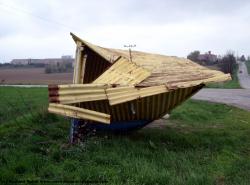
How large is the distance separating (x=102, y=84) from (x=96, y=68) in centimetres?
389

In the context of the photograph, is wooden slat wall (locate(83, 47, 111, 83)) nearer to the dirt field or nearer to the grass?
the grass

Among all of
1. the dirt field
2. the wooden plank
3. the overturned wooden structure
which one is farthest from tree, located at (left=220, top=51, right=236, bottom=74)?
the wooden plank

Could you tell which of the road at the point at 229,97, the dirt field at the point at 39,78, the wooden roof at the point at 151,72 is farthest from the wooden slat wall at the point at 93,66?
the dirt field at the point at 39,78

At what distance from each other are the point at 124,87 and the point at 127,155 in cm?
141

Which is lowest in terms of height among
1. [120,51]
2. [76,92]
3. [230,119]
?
[230,119]

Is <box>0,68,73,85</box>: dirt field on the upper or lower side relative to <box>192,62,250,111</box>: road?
upper

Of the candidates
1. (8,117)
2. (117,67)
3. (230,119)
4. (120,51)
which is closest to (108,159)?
(117,67)

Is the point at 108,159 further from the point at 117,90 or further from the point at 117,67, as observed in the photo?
the point at 117,67

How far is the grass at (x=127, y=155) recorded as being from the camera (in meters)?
6.76

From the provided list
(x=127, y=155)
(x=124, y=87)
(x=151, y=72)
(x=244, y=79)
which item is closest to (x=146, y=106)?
(x=151, y=72)

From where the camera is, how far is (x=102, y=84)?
8.83 meters

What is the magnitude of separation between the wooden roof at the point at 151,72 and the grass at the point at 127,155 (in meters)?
1.41

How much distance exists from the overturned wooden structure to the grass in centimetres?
63

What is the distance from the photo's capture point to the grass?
6.76 metres
